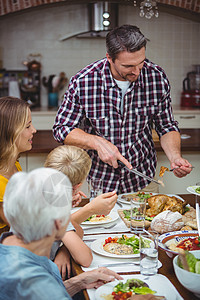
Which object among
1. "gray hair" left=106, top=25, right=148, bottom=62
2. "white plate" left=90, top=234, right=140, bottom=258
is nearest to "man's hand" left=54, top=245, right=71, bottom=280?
"white plate" left=90, top=234, right=140, bottom=258

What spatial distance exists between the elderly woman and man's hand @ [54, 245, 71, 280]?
1.65ft

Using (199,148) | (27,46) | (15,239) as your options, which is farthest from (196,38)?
(15,239)

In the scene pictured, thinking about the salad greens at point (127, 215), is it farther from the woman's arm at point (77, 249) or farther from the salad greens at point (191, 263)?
the salad greens at point (191, 263)

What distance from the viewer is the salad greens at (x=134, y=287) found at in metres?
1.20

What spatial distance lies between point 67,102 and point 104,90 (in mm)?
226

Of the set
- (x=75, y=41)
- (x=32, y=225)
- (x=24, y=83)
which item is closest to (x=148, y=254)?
(x=32, y=225)

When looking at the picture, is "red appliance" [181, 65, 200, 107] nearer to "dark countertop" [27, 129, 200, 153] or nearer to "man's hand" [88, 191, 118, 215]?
"dark countertop" [27, 129, 200, 153]

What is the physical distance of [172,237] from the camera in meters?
1.53


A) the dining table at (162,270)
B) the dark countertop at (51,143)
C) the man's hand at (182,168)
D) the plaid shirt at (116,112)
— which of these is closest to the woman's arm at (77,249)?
the dining table at (162,270)

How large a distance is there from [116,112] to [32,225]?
1.48 metres

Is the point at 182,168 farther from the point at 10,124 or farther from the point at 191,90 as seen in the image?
the point at 191,90

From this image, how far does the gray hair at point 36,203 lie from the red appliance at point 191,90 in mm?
4595

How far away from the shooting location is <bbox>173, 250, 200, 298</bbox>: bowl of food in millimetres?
1137

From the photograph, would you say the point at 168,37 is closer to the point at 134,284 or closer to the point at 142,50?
the point at 142,50
